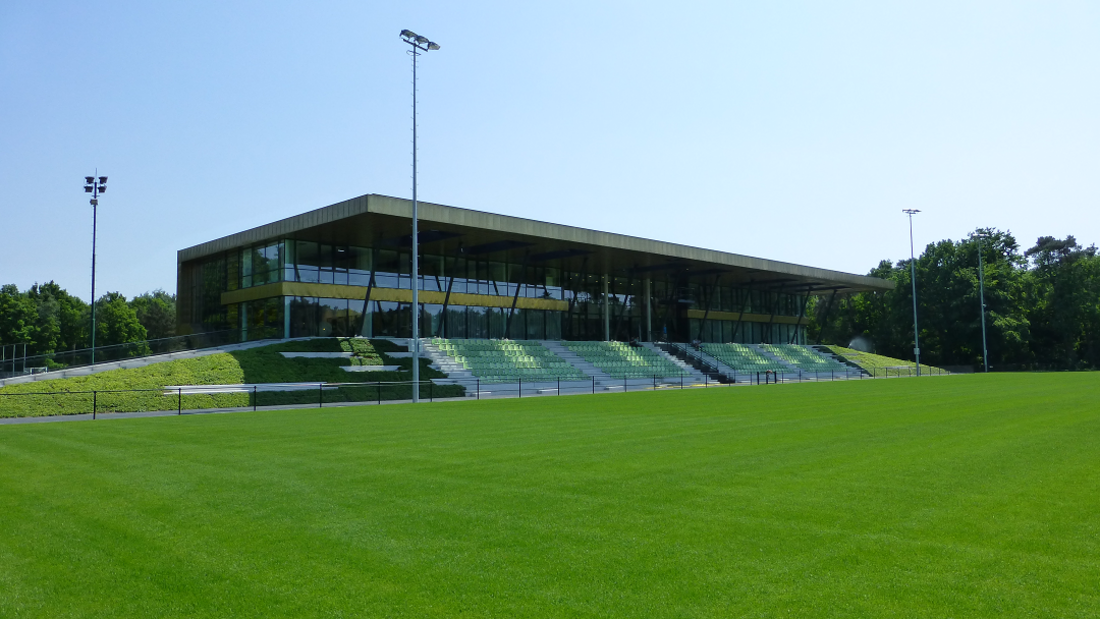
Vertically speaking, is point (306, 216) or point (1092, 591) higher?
point (306, 216)

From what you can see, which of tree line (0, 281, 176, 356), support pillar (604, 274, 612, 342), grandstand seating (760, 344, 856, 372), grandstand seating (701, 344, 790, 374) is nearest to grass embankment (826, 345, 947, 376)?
grandstand seating (760, 344, 856, 372)

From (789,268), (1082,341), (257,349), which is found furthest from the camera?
(1082,341)

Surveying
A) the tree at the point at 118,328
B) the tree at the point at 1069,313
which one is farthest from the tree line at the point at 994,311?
the tree at the point at 118,328

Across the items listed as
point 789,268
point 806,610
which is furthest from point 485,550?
point 789,268

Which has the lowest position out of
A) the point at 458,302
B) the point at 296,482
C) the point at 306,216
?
the point at 296,482

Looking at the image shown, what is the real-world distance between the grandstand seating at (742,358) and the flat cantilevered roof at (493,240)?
6088mm

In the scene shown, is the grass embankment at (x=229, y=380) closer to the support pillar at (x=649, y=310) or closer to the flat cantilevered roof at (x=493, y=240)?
the flat cantilevered roof at (x=493, y=240)

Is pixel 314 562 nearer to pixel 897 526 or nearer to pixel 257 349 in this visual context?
pixel 897 526

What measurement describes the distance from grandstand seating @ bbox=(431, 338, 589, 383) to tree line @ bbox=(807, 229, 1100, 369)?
40.4 m

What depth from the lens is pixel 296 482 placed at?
9461mm

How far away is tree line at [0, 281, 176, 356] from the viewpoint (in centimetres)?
7575

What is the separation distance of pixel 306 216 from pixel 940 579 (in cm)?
3738

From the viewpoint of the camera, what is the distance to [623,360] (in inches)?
1983

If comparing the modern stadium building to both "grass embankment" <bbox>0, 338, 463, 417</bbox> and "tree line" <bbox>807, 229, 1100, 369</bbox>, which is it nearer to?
"grass embankment" <bbox>0, 338, 463, 417</bbox>
